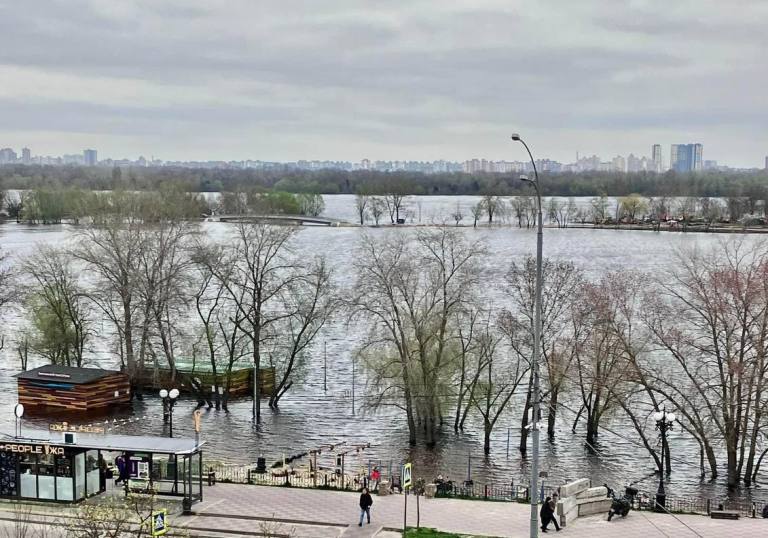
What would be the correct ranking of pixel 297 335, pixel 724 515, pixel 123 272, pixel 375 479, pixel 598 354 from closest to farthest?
pixel 724 515
pixel 375 479
pixel 598 354
pixel 123 272
pixel 297 335

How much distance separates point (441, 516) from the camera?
27.1 meters

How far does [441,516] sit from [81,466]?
10993 mm

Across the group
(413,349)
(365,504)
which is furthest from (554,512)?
(413,349)

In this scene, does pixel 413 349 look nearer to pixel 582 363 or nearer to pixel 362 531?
pixel 582 363

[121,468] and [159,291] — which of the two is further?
[159,291]

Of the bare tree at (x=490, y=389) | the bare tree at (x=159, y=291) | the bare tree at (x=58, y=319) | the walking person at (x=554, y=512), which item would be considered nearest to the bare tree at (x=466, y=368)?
the bare tree at (x=490, y=389)

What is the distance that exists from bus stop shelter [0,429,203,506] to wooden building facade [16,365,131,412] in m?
18.6


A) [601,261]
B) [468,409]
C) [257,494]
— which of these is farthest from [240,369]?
[601,261]

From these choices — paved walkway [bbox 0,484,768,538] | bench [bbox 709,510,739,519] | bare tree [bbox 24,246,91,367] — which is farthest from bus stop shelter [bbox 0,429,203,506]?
bare tree [bbox 24,246,91,367]

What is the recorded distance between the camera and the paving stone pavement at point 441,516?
83.8 ft

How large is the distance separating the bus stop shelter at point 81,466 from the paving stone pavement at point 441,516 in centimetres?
119

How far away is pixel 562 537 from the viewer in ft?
82.2

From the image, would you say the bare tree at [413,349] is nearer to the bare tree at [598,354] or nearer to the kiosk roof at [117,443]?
the bare tree at [598,354]

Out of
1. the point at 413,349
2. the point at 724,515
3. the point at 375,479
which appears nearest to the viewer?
the point at 724,515
